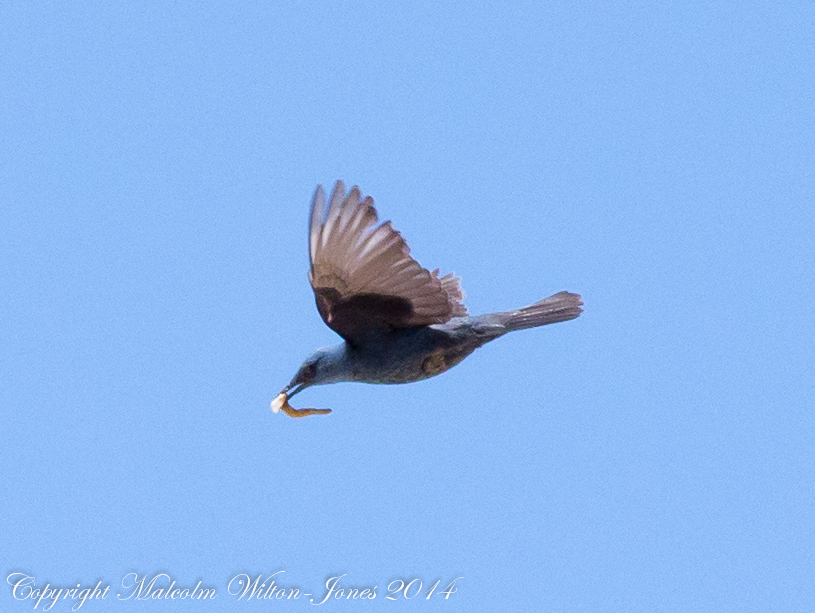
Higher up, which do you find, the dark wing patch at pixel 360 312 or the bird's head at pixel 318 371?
the dark wing patch at pixel 360 312

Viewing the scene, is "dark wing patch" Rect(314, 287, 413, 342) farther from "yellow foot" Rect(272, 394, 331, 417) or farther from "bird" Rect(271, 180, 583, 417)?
"yellow foot" Rect(272, 394, 331, 417)

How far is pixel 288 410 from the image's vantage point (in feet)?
27.1

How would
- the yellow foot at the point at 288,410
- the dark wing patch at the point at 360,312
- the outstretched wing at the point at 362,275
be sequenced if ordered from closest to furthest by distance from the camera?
the outstretched wing at the point at 362,275, the dark wing patch at the point at 360,312, the yellow foot at the point at 288,410

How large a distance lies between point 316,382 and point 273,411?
38 centimetres

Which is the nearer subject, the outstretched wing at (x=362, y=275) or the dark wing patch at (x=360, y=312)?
the outstretched wing at (x=362, y=275)

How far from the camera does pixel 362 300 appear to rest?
25.4 feet

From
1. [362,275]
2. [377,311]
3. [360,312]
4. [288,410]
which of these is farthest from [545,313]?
[288,410]

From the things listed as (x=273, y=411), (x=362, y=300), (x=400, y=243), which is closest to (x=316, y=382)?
(x=273, y=411)

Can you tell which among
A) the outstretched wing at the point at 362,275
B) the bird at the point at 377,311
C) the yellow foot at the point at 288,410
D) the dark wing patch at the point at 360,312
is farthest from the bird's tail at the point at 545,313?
the yellow foot at the point at 288,410

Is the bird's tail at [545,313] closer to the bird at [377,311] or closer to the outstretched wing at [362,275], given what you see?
the bird at [377,311]

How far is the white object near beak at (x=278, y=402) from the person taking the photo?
8209 mm

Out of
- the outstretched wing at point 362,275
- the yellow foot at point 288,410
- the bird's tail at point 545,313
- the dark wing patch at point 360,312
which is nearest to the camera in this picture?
the outstretched wing at point 362,275

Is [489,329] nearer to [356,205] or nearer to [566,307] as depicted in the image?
[566,307]

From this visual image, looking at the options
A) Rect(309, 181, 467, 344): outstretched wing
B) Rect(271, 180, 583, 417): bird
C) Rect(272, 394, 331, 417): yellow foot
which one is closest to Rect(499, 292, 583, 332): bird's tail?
Rect(271, 180, 583, 417): bird
